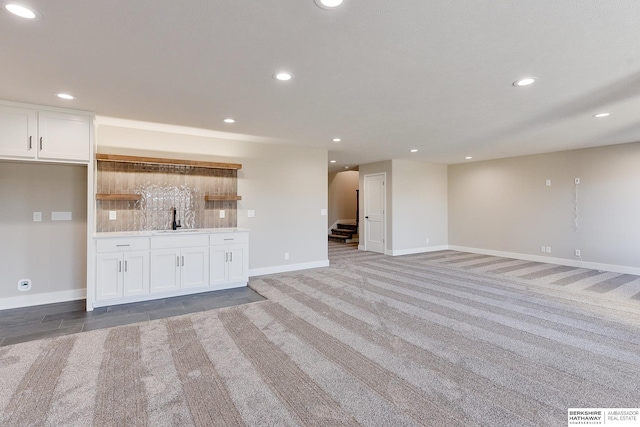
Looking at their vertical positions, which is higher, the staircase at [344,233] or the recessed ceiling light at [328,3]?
the recessed ceiling light at [328,3]

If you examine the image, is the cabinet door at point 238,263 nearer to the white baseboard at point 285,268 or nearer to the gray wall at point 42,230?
the white baseboard at point 285,268

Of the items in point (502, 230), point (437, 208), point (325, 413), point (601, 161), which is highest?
point (601, 161)

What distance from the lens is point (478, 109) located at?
3.62m

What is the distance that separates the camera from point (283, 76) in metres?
2.71

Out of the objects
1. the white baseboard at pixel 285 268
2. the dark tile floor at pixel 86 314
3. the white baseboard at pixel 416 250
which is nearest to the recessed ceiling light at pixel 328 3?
the dark tile floor at pixel 86 314

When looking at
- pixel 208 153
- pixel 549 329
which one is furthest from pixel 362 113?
pixel 549 329

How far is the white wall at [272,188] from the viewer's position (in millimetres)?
4754

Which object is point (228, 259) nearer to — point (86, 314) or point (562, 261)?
point (86, 314)

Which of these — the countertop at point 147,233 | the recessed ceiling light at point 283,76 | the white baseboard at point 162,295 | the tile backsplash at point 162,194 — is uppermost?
the recessed ceiling light at point 283,76

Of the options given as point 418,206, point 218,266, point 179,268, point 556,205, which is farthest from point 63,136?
point 556,205

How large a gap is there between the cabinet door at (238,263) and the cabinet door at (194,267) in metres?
0.35

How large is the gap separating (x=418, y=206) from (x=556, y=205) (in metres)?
2.89

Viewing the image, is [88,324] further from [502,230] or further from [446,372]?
[502,230]

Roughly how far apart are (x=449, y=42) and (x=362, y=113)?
1679 mm
